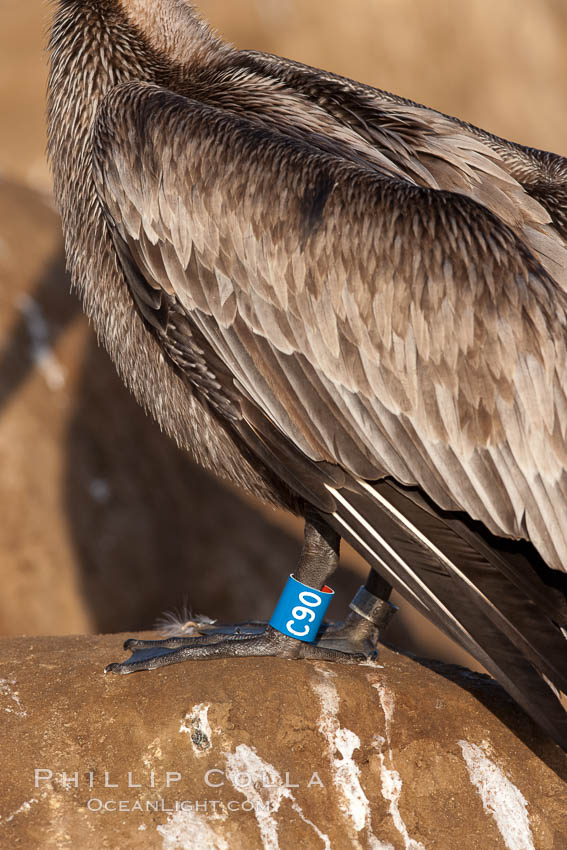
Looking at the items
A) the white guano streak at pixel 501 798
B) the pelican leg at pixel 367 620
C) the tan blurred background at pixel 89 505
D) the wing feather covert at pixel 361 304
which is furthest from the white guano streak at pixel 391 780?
the tan blurred background at pixel 89 505

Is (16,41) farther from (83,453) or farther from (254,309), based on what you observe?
(254,309)

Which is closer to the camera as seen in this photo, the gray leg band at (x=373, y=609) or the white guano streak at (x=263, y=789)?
the white guano streak at (x=263, y=789)

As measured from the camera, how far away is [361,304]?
130 inches

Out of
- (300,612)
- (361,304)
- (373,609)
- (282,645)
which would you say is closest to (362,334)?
(361,304)

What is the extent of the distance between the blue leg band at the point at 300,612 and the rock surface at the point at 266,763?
125 millimetres

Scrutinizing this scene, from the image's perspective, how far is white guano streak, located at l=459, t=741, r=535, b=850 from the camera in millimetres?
Result: 3336

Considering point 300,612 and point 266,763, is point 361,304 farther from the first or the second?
point 266,763

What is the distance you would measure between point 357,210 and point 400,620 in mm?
6572

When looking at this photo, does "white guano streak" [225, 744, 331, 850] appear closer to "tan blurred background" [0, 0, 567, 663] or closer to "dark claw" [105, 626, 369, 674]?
"dark claw" [105, 626, 369, 674]

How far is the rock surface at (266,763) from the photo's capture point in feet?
10.4

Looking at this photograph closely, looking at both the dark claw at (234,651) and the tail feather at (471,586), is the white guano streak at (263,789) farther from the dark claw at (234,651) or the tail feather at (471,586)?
the tail feather at (471,586)

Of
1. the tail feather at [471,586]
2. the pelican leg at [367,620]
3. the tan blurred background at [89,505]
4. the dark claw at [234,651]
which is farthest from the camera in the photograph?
the tan blurred background at [89,505]

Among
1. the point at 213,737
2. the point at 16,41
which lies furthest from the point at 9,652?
the point at 16,41

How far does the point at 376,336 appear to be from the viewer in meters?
3.30
